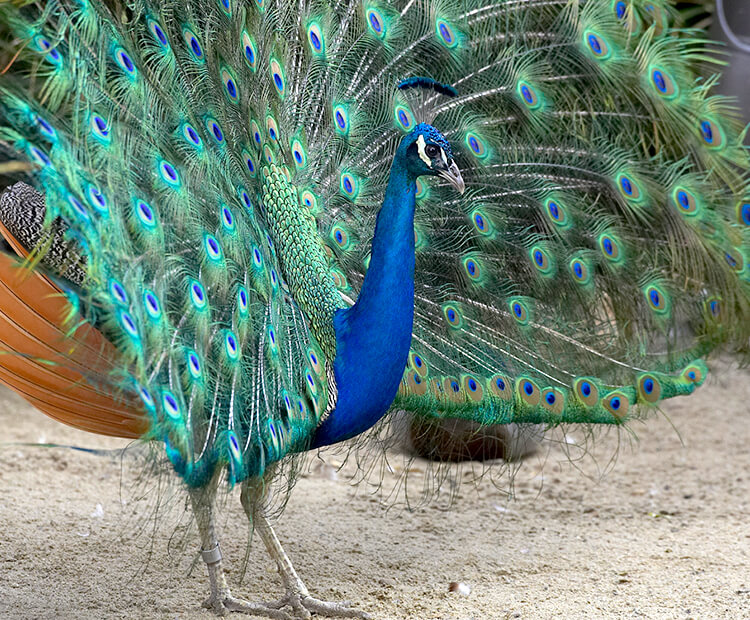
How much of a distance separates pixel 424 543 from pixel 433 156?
2012 millimetres

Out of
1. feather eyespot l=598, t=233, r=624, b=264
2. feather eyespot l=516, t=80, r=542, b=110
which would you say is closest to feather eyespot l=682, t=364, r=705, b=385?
feather eyespot l=598, t=233, r=624, b=264

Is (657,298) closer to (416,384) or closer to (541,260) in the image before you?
(541,260)

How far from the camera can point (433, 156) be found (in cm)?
305

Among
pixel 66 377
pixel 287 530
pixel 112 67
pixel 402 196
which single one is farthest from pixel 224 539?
pixel 112 67

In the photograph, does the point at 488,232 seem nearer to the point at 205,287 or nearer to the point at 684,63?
the point at 684,63

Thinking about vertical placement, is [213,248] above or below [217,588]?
above

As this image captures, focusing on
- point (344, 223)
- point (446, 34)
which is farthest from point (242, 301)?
point (446, 34)

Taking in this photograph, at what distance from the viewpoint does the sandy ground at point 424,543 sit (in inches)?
142

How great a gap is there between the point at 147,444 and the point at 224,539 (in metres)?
1.82

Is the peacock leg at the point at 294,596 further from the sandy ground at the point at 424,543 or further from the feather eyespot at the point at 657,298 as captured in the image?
the feather eyespot at the point at 657,298

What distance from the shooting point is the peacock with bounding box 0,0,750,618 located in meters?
2.65

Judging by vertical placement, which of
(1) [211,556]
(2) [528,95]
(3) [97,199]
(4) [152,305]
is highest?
(2) [528,95]


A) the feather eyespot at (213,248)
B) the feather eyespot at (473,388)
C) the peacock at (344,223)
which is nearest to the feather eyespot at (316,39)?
the peacock at (344,223)

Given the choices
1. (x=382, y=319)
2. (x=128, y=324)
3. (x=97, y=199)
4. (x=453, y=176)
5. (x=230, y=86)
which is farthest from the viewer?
(x=230, y=86)
